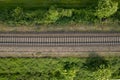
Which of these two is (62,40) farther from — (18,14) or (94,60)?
(18,14)

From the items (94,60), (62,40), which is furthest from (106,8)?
(94,60)

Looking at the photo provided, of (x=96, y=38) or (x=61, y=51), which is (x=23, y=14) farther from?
(x=96, y=38)

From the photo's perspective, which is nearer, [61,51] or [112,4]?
[112,4]

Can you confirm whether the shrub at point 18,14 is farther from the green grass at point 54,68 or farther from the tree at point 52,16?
the green grass at point 54,68

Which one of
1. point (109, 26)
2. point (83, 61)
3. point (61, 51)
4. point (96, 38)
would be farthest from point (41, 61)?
point (109, 26)

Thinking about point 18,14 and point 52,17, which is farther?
point 18,14

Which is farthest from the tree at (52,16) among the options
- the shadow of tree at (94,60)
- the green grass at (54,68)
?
the shadow of tree at (94,60)

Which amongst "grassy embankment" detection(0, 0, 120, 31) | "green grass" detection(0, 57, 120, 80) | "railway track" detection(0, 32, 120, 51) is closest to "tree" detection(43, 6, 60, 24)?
"grassy embankment" detection(0, 0, 120, 31)
